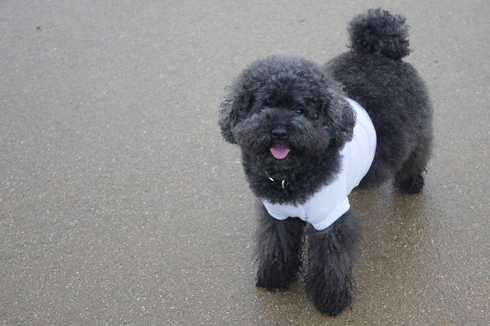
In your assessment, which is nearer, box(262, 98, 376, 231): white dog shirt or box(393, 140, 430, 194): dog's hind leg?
box(262, 98, 376, 231): white dog shirt

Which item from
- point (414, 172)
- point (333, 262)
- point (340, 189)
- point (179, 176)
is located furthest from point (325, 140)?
point (179, 176)

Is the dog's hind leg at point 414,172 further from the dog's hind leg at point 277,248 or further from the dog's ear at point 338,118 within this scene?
the dog's ear at point 338,118

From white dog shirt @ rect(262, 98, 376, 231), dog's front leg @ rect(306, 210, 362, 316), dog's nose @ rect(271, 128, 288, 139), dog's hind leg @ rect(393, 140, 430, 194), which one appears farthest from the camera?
dog's hind leg @ rect(393, 140, 430, 194)

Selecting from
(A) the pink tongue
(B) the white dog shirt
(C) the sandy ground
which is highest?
(A) the pink tongue

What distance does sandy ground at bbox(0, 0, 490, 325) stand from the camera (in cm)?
281

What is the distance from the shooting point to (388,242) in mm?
3041

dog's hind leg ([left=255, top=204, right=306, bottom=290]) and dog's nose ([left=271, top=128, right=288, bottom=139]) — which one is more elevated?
dog's nose ([left=271, top=128, right=288, bottom=139])

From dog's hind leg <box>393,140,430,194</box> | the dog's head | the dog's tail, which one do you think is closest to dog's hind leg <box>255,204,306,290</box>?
the dog's head

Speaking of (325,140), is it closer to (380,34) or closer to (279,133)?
(279,133)

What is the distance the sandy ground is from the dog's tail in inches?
39.2

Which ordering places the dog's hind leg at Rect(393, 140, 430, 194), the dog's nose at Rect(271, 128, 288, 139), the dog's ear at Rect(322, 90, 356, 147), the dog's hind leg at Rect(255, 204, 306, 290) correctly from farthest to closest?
the dog's hind leg at Rect(393, 140, 430, 194) → the dog's hind leg at Rect(255, 204, 306, 290) → the dog's ear at Rect(322, 90, 356, 147) → the dog's nose at Rect(271, 128, 288, 139)

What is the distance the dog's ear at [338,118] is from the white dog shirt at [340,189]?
17 centimetres

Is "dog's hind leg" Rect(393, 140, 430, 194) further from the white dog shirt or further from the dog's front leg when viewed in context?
the dog's front leg

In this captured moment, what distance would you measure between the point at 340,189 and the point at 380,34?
998 millimetres
